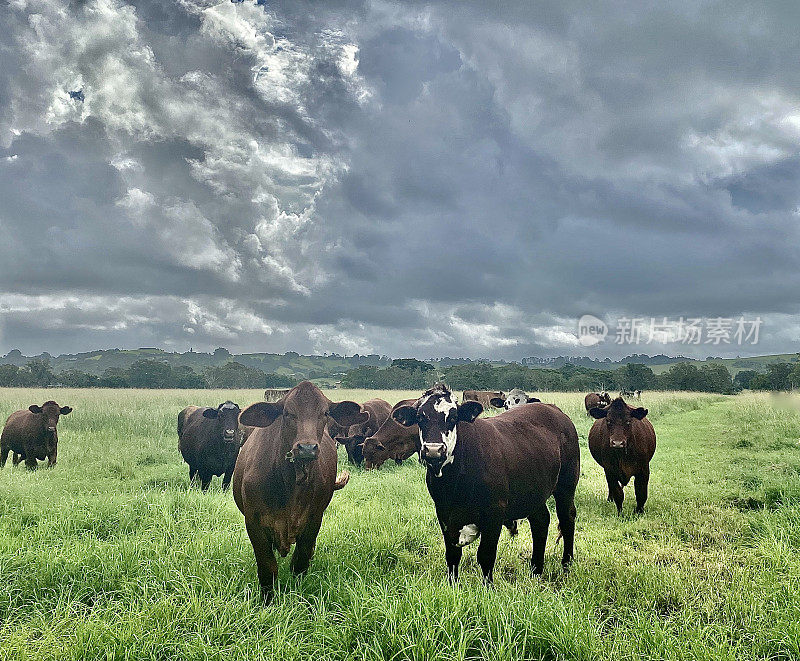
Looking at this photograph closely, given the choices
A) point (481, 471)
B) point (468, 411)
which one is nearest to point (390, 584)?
point (481, 471)

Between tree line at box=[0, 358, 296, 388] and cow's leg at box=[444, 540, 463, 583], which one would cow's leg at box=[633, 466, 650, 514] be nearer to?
cow's leg at box=[444, 540, 463, 583]

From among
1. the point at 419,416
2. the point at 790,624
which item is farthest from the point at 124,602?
the point at 790,624

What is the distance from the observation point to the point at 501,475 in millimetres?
4992

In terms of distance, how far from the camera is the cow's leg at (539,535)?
557 centimetres

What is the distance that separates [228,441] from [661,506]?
827 cm

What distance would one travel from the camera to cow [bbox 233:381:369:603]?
4.58m

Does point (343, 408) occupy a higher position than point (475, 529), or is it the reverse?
point (343, 408)

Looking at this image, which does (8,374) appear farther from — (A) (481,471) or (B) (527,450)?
(A) (481,471)

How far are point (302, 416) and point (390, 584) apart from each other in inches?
73.2

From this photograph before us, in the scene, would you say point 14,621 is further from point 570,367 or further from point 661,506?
point 570,367

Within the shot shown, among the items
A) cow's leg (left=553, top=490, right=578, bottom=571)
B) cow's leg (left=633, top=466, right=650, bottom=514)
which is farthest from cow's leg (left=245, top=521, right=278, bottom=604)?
cow's leg (left=633, top=466, right=650, bottom=514)

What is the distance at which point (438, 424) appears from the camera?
472 cm

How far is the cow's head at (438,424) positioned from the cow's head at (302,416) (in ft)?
2.22

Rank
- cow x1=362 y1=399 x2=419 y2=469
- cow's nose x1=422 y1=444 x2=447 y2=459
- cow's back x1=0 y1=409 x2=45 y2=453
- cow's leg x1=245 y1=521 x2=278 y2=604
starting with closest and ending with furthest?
cow's nose x1=422 y1=444 x2=447 y2=459
cow's leg x1=245 y1=521 x2=278 y2=604
cow's back x1=0 y1=409 x2=45 y2=453
cow x1=362 y1=399 x2=419 y2=469
